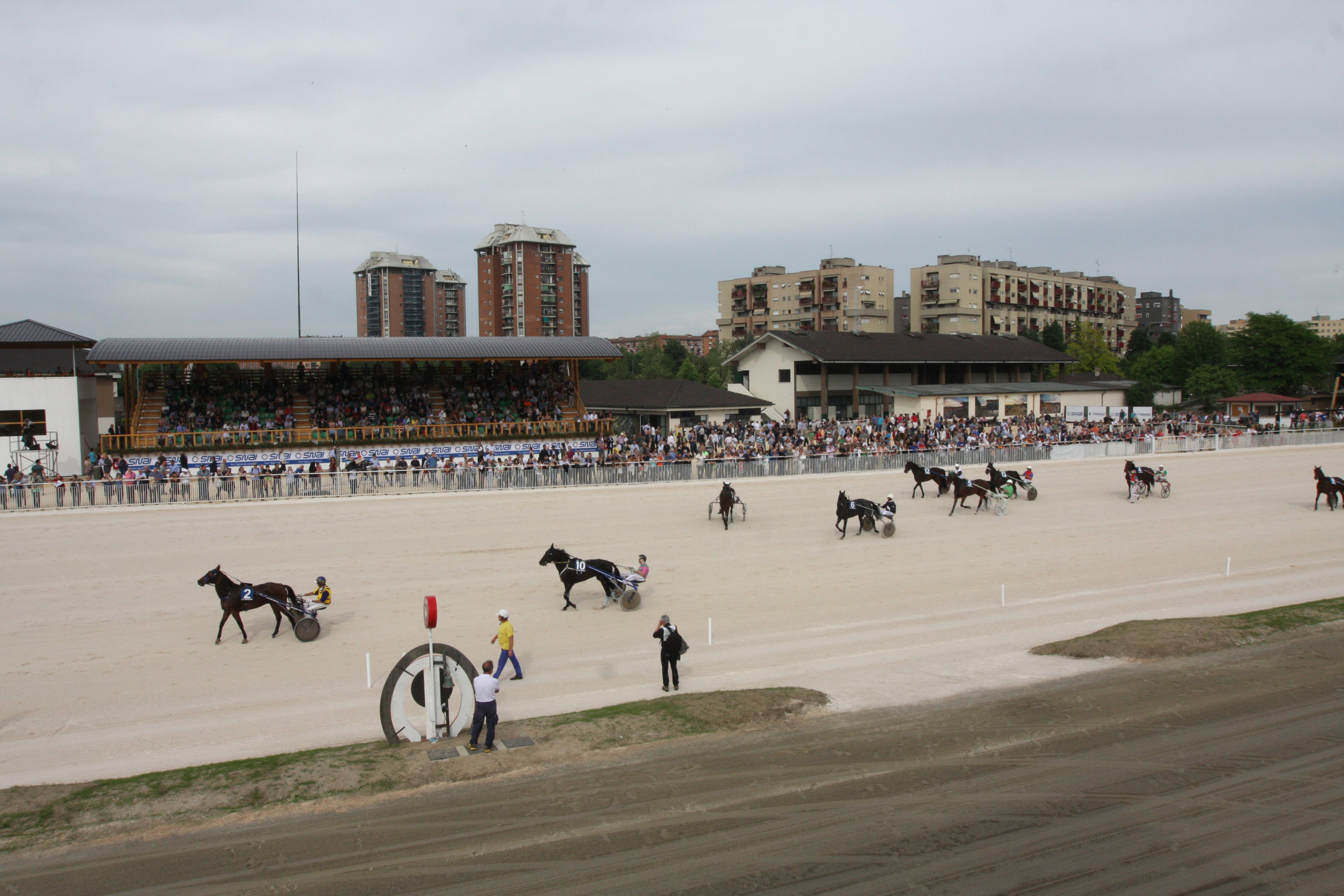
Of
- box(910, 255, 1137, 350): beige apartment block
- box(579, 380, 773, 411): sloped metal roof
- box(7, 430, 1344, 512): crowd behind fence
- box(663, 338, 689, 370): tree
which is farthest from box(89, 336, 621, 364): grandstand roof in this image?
box(910, 255, 1137, 350): beige apartment block

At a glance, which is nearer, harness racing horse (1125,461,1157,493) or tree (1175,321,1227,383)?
harness racing horse (1125,461,1157,493)

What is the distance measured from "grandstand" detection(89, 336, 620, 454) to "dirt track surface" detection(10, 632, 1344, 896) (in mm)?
27612

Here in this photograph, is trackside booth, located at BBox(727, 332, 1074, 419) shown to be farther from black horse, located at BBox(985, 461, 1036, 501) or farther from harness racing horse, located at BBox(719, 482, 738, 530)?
harness racing horse, located at BBox(719, 482, 738, 530)

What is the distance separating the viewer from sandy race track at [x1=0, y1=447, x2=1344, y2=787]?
10625 millimetres

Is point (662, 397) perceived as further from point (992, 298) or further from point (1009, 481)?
point (992, 298)

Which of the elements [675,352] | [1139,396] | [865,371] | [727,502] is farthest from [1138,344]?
[727,502]

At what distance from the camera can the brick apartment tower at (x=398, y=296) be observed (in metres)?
138

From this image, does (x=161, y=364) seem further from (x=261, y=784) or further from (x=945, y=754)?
(x=945, y=754)

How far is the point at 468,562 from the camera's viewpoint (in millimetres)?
18375

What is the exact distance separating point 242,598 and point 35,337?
30.1 metres

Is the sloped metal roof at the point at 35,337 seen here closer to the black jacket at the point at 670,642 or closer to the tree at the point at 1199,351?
the black jacket at the point at 670,642

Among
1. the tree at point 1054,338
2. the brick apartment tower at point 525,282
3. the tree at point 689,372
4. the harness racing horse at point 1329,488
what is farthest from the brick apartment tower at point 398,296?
the harness racing horse at point 1329,488

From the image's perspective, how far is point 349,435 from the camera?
34.2 m

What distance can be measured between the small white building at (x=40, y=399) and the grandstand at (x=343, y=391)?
168 cm
